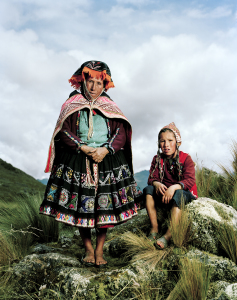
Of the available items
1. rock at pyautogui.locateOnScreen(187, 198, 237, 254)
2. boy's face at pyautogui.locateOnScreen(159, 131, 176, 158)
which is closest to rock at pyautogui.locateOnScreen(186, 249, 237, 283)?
rock at pyautogui.locateOnScreen(187, 198, 237, 254)

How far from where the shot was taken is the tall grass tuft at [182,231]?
313cm

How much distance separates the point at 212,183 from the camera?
19.7ft

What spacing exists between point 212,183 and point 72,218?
395 centimetres

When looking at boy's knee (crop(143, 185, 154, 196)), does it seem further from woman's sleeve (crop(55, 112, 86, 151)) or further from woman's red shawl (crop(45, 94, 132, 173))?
woman's sleeve (crop(55, 112, 86, 151))

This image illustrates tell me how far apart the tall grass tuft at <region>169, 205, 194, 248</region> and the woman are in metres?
0.49

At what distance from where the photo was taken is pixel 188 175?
3.48 metres

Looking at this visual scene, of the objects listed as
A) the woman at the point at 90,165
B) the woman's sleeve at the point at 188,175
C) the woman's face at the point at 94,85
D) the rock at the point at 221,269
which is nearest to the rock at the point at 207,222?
the woman's sleeve at the point at 188,175

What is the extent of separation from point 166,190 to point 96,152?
3.35 ft

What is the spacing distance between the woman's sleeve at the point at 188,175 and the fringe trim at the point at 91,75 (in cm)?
139

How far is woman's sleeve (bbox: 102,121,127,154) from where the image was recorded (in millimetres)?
3125

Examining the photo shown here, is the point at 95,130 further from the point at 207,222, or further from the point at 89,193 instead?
the point at 207,222

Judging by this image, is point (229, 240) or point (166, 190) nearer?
point (229, 240)

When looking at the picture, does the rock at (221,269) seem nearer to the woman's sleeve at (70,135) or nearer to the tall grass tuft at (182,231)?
the tall grass tuft at (182,231)

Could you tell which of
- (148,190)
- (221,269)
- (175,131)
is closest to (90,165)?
(148,190)
